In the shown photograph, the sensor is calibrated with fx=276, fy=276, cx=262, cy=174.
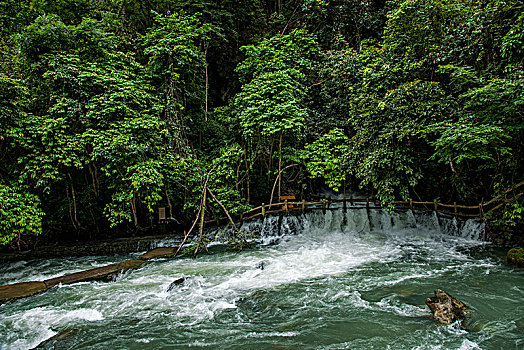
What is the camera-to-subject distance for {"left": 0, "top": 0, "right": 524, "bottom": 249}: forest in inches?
344

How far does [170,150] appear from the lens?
11.9 metres

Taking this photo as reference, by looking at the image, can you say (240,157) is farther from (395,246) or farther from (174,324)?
(174,324)

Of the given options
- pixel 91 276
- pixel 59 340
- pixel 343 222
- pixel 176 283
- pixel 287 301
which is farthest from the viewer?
pixel 343 222

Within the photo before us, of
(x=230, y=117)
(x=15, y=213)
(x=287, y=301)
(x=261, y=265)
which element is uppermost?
(x=230, y=117)

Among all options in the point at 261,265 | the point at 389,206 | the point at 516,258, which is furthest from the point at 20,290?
the point at 516,258

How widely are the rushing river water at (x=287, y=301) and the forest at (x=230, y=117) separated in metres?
2.24

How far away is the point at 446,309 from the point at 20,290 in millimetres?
10211

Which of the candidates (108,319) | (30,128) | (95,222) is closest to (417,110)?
(108,319)

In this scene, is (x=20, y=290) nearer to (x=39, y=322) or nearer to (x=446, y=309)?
(x=39, y=322)

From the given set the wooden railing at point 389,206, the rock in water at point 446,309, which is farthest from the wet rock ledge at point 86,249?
the rock in water at point 446,309

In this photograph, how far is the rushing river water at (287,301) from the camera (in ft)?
16.4

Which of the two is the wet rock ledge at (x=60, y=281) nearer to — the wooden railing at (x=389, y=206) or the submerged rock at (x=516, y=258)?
the wooden railing at (x=389, y=206)

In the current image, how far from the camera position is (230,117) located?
14750 mm

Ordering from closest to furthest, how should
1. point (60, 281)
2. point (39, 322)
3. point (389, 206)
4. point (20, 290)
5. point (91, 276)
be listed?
1. point (39, 322)
2. point (20, 290)
3. point (60, 281)
4. point (91, 276)
5. point (389, 206)
